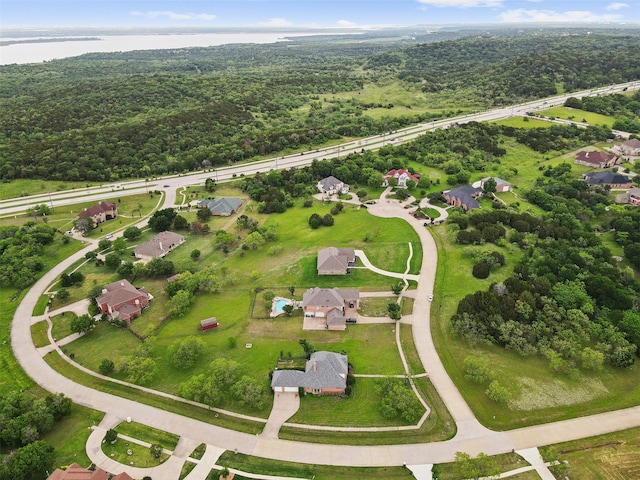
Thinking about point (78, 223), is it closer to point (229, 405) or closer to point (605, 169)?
point (229, 405)

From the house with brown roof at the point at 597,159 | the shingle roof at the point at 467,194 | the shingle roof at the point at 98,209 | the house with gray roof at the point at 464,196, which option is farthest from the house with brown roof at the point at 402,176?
the shingle roof at the point at 98,209

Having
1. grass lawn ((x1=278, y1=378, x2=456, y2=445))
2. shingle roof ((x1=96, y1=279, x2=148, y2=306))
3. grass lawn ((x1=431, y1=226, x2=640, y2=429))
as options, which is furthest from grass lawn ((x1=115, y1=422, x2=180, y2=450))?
grass lawn ((x1=431, y1=226, x2=640, y2=429))

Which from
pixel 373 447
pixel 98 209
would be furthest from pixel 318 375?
pixel 98 209

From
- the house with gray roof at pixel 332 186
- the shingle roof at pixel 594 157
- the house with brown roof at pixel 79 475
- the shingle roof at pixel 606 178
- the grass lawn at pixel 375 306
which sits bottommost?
the grass lawn at pixel 375 306

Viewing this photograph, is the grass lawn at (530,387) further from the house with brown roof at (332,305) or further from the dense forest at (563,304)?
the house with brown roof at (332,305)

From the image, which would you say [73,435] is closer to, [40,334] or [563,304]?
[40,334]

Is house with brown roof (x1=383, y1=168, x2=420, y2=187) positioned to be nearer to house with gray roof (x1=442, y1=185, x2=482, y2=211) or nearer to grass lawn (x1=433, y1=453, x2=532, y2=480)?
house with gray roof (x1=442, y1=185, x2=482, y2=211)

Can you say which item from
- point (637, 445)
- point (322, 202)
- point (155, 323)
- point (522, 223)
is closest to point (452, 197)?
point (522, 223)
